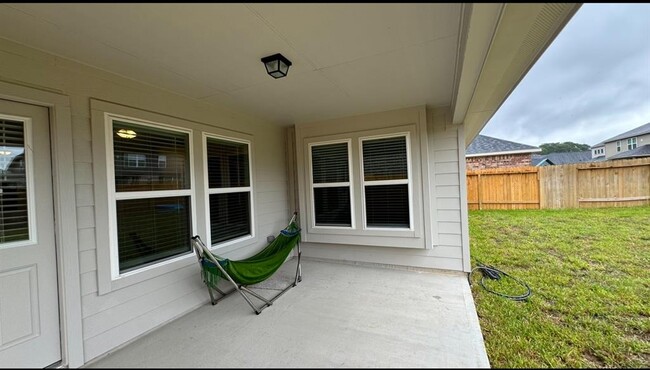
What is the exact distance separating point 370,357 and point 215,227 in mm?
2326

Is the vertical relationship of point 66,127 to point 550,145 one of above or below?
below

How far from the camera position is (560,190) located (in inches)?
324

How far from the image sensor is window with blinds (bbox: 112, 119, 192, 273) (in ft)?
7.73

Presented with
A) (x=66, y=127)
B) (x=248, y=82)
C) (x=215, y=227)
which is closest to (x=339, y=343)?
(x=215, y=227)

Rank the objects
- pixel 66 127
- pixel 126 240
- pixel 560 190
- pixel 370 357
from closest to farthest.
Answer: pixel 370 357, pixel 66 127, pixel 126 240, pixel 560 190

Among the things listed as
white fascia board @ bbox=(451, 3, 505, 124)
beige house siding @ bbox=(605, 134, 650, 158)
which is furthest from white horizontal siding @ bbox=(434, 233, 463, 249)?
beige house siding @ bbox=(605, 134, 650, 158)

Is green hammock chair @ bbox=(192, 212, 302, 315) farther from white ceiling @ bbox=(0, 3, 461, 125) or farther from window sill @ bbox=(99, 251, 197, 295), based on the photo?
white ceiling @ bbox=(0, 3, 461, 125)

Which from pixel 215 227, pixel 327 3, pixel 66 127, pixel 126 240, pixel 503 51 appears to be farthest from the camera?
pixel 215 227

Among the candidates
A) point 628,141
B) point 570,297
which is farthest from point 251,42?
point 628,141

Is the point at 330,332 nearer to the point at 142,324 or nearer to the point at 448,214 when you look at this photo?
the point at 142,324

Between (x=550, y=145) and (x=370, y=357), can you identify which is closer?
(x=370, y=357)

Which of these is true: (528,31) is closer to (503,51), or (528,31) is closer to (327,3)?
(503,51)

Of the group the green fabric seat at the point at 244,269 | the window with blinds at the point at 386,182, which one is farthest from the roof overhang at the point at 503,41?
the green fabric seat at the point at 244,269

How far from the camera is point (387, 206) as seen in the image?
3.84 metres
